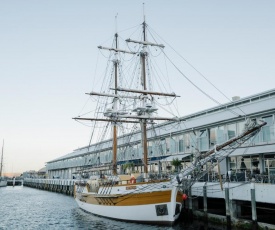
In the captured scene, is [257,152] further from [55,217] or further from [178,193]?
[55,217]

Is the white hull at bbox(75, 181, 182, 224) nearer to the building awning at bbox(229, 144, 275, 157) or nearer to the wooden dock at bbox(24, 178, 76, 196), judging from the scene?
the building awning at bbox(229, 144, 275, 157)

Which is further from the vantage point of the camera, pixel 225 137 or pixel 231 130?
pixel 225 137

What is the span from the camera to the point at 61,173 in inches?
4284

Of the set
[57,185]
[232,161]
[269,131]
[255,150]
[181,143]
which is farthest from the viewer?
[57,185]

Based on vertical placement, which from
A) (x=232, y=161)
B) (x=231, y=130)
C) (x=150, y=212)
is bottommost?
(x=150, y=212)

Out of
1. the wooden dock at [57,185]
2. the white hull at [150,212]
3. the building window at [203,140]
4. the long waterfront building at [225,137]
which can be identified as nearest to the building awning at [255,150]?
the long waterfront building at [225,137]

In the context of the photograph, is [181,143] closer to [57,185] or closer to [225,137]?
[225,137]

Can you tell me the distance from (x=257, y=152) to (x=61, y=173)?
88.7 m

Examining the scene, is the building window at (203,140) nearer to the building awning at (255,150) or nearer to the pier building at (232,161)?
the pier building at (232,161)

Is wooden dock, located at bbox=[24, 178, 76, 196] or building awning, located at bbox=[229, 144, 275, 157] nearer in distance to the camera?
building awning, located at bbox=[229, 144, 275, 157]

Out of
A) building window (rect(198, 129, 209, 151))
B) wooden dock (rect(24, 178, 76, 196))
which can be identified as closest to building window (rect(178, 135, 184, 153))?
building window (rect(198, 129, 209, 151))

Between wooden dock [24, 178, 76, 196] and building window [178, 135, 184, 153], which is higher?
building window [178, 135, 184, 153]

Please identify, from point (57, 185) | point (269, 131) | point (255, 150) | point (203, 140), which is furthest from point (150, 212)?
point (57, 185)

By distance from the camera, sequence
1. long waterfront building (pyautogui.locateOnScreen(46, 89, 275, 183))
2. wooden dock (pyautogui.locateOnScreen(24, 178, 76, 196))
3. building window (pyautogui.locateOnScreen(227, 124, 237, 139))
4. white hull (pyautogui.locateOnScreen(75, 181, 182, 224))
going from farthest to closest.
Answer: wooden dock (pyautogui.locateOnScreen(24, 178, 76, 196)), building window (pyautogui.locateOnScreen(227, 124, 237, 139)), long waterfront building (pyautogui.locateOnScreen(46, 89, 275, 183)), white hull (pyautogui.locateOnScreen(75, 181, 182, 224))
